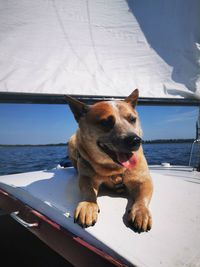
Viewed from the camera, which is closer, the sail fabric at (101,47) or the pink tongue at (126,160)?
the pink tongue at (126,160)

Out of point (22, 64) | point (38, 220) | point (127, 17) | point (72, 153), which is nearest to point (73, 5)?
point (127, 17)

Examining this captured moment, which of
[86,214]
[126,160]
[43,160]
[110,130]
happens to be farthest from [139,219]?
[43,160]

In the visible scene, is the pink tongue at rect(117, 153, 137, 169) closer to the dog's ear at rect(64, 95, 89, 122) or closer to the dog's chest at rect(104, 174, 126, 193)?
the dog's chest at rect(104, 174, 126, 193)

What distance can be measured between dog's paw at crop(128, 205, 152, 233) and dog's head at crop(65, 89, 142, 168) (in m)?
0.40

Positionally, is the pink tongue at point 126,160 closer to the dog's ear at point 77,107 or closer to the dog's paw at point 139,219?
the dog's paw at point 139,219

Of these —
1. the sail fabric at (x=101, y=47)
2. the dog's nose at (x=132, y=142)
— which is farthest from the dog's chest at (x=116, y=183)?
the sail fabric at (x=101, y=47)

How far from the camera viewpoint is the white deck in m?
1.31

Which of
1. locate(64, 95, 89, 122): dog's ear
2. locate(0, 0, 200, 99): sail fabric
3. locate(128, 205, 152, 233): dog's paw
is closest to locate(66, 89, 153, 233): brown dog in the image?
locate(64, 95, 89, 122): dog's ear

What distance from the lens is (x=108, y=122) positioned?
2.18m

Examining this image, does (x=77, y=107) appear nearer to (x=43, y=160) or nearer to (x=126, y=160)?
(x=126, y=160)

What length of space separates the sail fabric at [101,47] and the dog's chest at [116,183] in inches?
69.1

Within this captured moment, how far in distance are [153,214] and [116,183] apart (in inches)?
18.4

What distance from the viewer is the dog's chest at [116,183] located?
2.12 m

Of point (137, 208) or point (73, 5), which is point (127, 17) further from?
point (137, 208)
